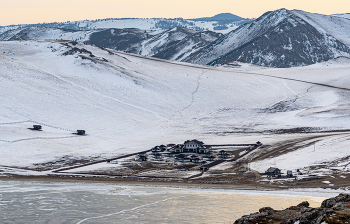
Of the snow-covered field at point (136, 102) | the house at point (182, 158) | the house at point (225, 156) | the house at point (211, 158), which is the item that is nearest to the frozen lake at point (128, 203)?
the house at point (182, 158)

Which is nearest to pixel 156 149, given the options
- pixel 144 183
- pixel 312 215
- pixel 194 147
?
pixel 194 147

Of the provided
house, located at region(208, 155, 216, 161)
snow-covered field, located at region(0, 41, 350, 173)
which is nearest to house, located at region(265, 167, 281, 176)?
snow-covered field, located at region(0, 41, 350, 173)

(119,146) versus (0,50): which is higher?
(0,50)

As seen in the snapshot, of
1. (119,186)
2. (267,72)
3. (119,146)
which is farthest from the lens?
(267,72)

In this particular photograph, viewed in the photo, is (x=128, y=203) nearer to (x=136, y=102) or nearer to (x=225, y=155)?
(x=225, y=155)

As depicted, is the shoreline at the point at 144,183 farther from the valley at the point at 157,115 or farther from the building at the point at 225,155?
the building at the point at 225,155

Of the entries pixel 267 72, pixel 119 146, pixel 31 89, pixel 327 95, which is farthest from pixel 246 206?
pixel 267 72

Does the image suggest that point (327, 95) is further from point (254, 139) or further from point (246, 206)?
point (246, 206)
